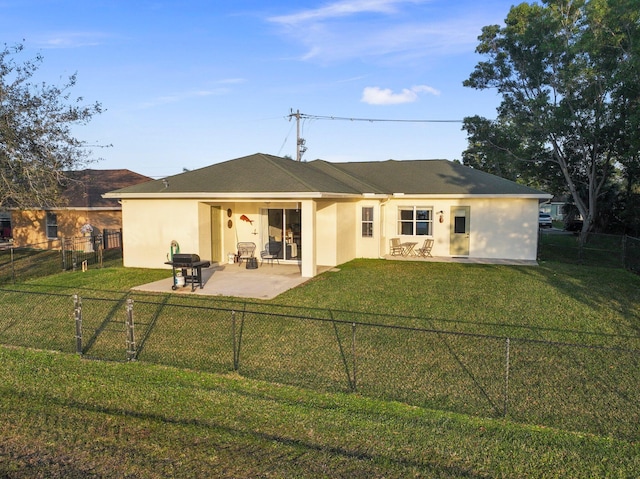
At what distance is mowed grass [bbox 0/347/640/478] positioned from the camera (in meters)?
4.47

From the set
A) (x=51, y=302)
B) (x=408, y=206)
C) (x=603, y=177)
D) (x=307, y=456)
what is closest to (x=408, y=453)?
(x=307, y=456)

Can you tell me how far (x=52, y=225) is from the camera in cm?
2359

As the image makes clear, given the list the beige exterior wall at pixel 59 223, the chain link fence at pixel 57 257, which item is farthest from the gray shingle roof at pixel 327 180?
the beige exterior wall at pixel 59 223

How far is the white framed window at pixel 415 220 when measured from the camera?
1961cm

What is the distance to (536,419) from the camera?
18.0 ft

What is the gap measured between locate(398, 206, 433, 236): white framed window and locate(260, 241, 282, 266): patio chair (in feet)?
18.8

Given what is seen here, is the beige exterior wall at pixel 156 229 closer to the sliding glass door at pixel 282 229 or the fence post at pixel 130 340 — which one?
the sliding glass door at pixel 282 229

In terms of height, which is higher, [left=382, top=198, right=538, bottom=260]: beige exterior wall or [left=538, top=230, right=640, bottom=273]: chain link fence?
[left=382, top=198, right=538, bottom=260]: beige exterior wall

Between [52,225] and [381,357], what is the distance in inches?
853

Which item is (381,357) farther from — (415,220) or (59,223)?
(59,223)

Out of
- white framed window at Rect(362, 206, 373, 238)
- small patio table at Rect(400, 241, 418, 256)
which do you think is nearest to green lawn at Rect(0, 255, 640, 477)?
white framed window at Rect(362, 206, 373, 238)

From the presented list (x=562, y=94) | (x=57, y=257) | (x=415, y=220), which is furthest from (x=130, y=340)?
(x=562, y=94)

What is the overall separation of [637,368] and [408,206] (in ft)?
43.6

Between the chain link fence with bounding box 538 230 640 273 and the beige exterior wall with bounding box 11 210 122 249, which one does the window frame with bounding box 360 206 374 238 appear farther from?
the beige exterior wall with bounding box 11 210 122 249
